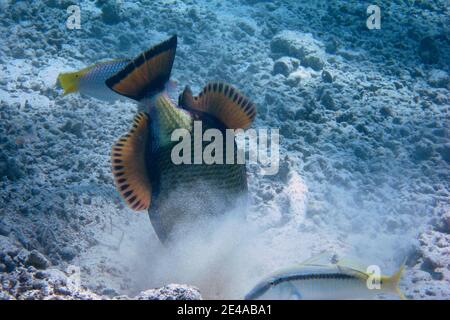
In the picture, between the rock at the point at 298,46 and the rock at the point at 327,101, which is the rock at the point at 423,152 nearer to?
the rock at the point at 327,101

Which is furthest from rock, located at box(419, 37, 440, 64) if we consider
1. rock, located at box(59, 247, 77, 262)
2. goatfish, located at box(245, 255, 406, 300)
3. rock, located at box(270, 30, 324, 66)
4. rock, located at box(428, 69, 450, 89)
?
rock, located at box(59, 247, 77, 262)

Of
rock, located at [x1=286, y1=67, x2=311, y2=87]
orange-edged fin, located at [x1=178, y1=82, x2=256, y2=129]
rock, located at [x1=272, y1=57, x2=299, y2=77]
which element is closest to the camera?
orange-edged fin, located at [x1=178, y1=82, x2=256, y2=129]

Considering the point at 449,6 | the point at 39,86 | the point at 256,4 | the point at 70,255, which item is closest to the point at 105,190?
→ the point at 70,255

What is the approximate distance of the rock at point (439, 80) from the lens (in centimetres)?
456

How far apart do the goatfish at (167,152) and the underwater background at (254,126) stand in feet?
0.58

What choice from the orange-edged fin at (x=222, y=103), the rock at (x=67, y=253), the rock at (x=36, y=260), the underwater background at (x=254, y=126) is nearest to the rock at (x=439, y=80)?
the underwater background at (x=254, y=126)

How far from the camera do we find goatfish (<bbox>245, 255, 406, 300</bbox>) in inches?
66.1

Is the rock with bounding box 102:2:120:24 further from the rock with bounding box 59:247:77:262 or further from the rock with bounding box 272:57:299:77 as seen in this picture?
the rock with bounding box 59:247:77:262

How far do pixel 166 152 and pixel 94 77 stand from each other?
4.81 ft

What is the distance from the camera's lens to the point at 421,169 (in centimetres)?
338

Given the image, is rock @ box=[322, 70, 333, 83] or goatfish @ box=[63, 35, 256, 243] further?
rock @ box=[322, 70, 333, 83]

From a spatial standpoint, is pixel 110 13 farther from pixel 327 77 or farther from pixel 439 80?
pixel 439 80

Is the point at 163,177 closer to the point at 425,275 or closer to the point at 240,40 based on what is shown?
the point at 425,275
